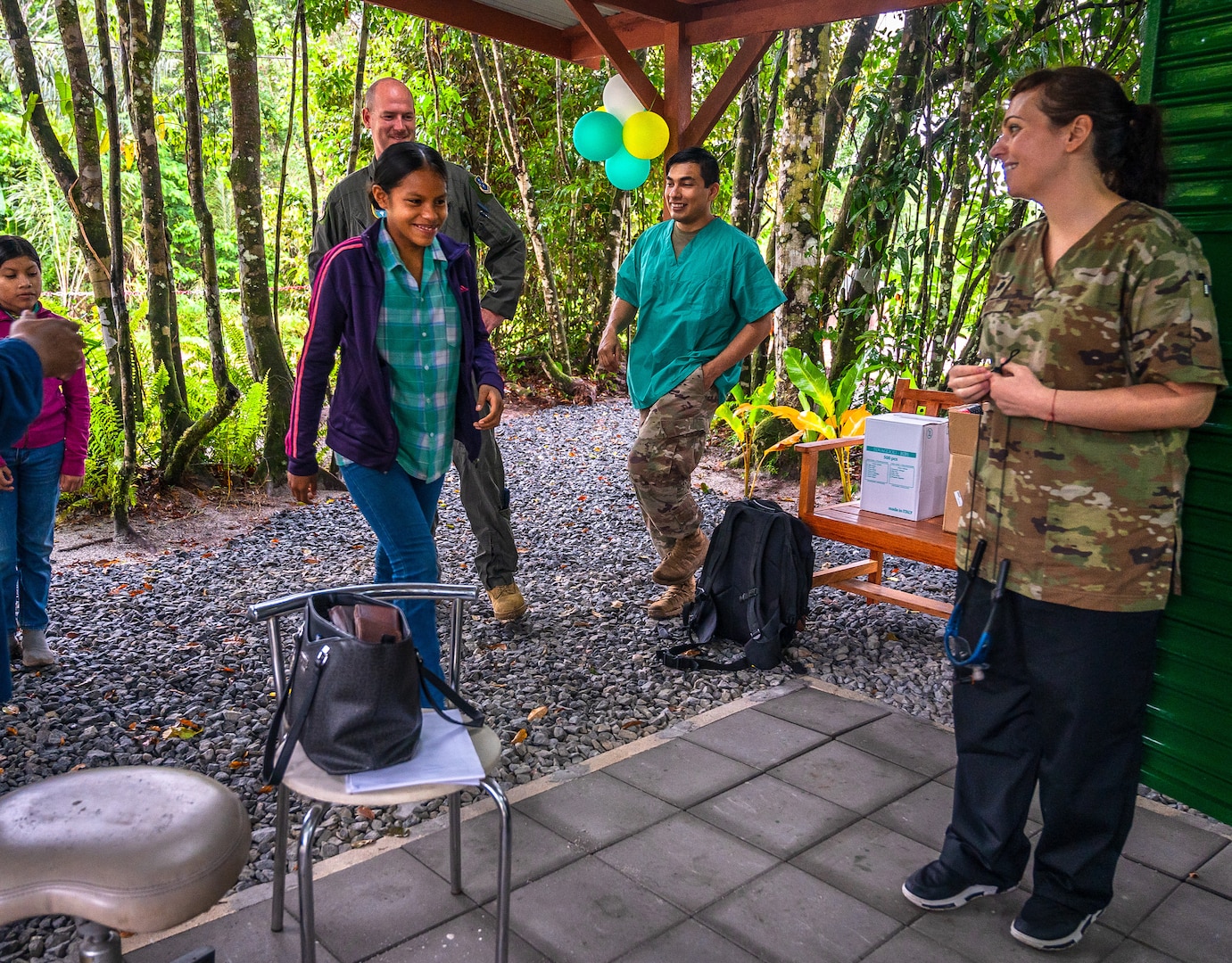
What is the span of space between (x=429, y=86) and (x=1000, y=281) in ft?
30.8

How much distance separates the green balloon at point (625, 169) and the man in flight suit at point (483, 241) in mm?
2873

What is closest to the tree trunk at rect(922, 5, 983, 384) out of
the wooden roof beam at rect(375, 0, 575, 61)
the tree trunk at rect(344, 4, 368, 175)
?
the wooden roof beam at rect(375, 0, 575, 61)

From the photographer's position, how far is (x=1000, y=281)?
2.03 m

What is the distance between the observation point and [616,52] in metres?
5.59

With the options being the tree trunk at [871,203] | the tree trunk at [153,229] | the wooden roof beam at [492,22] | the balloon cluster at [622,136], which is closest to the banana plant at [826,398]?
the tree trunk at [871,203]

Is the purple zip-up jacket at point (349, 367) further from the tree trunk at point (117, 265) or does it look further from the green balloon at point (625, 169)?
the green balloon at point (625, 169)

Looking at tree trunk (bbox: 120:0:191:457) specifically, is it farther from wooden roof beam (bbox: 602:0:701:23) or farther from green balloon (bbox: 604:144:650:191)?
green balloon (bbox: 604:144:650:191)

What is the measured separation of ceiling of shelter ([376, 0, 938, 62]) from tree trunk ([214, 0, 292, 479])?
1.36 meters

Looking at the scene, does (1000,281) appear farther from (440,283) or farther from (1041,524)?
(440,283)

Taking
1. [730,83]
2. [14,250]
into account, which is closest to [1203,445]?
[14,250]

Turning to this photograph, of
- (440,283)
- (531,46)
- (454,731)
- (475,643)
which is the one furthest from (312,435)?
(531,46)

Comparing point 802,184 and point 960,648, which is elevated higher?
point 802,184

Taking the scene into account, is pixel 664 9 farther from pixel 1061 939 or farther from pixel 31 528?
pixel 1061 939

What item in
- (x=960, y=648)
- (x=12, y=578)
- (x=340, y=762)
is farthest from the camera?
(x=12, y=578)
